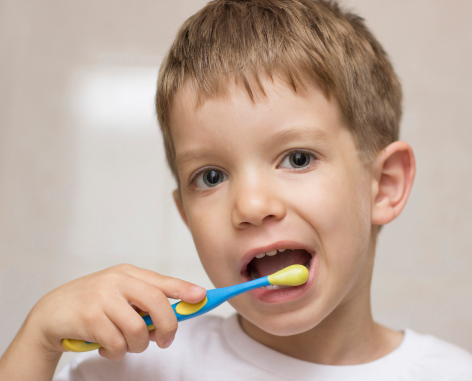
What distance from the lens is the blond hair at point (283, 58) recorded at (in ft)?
1.84

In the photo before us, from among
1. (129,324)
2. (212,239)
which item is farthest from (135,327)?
(212,239)

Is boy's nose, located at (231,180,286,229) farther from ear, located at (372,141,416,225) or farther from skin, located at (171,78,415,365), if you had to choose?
ear, located at (372,141,416,225)

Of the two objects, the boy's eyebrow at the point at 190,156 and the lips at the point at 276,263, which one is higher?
the boy's eyebrow at the point at 190,156

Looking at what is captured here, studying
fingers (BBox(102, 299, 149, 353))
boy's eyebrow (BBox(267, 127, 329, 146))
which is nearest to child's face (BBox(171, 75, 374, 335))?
boy's eyebrow (BBox(267, 127, 329, 146))

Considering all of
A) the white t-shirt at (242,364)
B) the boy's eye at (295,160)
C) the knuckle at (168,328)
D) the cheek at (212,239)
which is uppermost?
the boy's eye at (295,160)

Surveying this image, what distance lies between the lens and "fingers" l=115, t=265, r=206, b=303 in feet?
1.58

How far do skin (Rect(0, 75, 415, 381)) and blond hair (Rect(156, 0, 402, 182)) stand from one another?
19 millimetres

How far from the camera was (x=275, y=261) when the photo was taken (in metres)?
0.59

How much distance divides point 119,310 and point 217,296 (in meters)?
0.10

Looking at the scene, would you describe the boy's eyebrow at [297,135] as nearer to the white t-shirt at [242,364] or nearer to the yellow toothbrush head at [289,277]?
the yellow toothbrush head at [289,277]

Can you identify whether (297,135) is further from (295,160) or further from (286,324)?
(286,324)

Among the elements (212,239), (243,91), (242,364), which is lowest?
(242,364)

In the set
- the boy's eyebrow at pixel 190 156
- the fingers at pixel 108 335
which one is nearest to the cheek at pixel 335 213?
the boy's eyebrow at pixel 190 156

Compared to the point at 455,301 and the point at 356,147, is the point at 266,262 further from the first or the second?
the point at 455,301
